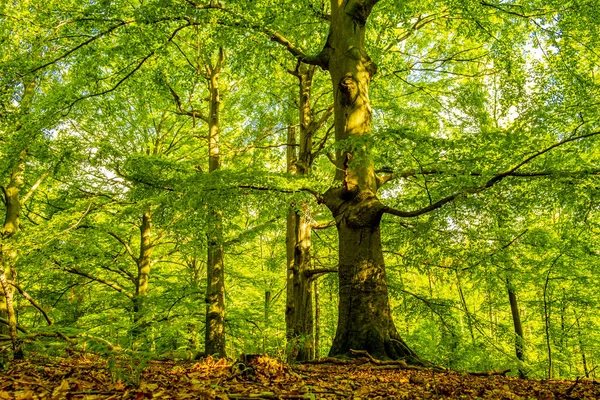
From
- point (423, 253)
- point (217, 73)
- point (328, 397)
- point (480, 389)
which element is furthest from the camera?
point (217, 73)

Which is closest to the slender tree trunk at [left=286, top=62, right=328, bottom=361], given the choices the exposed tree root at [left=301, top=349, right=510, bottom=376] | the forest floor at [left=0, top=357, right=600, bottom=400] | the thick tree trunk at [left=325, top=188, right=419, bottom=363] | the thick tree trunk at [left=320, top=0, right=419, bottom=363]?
the thick tree trunk at [left=320, top=0, right=419, bottom=363]

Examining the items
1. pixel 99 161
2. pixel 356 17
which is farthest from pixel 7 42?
pixel 356 17

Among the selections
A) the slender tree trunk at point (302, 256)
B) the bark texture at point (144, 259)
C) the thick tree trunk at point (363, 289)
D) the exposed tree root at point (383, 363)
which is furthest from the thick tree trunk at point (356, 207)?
the bark texture at point (144, 259)

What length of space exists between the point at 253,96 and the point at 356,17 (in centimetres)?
563

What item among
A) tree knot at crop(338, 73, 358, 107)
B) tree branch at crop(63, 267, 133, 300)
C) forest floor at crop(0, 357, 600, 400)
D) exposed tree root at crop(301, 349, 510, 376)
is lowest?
exposed tree root at crop(301, 349, 510, 376)

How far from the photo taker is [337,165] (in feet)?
19.0

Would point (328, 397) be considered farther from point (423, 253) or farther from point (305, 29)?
point (305, 29)

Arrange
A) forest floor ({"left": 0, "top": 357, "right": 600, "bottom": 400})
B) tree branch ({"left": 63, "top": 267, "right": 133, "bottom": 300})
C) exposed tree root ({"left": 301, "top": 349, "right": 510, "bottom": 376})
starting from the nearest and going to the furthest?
forest floor ({"left": 0, "top": 357, "right": 600, "bottom": 400})
exposed tree root ({"left": 301, "top": 349, "right": 510, "bottom": 376})
tree branch ({"left": 63, "top": 267, "right": 133, "bottom": 300})

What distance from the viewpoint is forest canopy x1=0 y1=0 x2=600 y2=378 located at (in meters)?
4.59

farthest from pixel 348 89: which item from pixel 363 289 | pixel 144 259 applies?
pixel 144 259

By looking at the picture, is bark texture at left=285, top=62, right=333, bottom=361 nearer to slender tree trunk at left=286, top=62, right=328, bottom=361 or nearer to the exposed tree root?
slender tree trunk at left=286, top=62, right=328, bottom=361

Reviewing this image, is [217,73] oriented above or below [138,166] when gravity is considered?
above

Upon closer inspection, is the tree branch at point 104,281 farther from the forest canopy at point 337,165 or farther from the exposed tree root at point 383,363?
the exposed tree root at point 383,363

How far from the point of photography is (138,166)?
653cm
